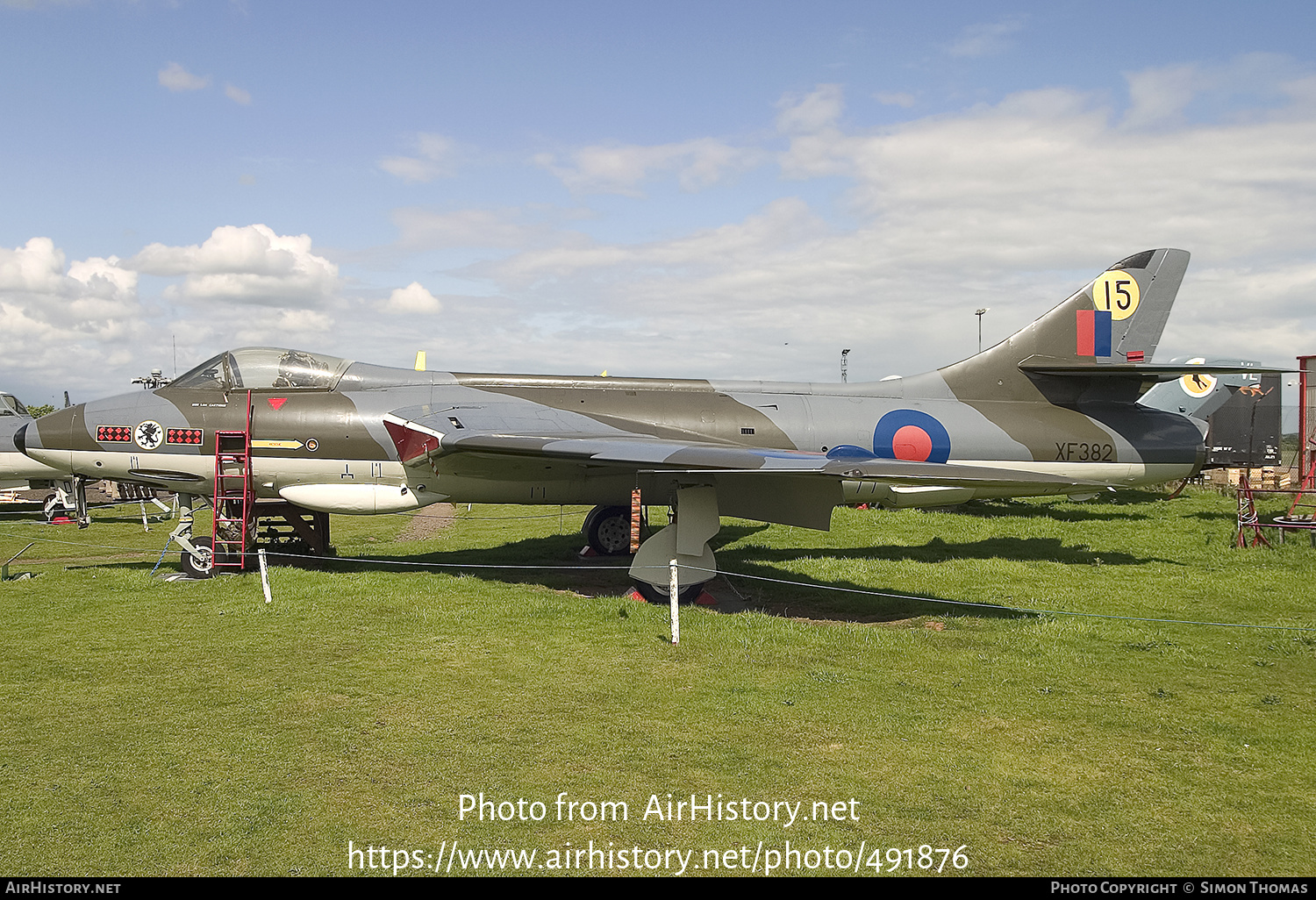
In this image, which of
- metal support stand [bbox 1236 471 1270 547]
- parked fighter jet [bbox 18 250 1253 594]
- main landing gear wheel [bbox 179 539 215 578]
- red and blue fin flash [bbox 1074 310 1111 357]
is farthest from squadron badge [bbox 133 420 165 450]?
metal support stand [bbox 1236 471 1270 547]

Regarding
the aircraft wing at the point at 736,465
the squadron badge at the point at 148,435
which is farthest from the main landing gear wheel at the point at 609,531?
the squadron badge at the point at 148,435

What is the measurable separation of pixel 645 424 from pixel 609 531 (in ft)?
11.0

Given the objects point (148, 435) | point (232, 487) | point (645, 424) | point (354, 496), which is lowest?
point (354, 496)

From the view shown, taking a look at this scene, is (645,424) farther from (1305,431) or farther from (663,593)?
(1305,431)

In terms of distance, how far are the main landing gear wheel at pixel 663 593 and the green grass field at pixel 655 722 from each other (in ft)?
1.02

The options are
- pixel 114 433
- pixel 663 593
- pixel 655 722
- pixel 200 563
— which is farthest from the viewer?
pixel 200 563

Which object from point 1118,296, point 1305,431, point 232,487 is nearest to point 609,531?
point 232,487

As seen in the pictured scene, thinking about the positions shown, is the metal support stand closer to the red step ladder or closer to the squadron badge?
the red step ladder

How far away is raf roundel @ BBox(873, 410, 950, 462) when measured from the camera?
1311 cm

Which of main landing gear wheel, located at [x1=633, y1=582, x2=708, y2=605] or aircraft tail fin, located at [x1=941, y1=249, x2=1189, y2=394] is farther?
aircraft tail fin, located at [x1=941, y1=249, x2=1189, y2=394]

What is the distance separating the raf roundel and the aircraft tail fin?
1.96 m

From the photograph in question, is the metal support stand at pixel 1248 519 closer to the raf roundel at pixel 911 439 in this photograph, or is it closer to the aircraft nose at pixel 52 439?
the raf roundel at pixel 911 439

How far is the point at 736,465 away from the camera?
981 cm

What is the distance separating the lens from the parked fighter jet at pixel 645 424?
12.4m
